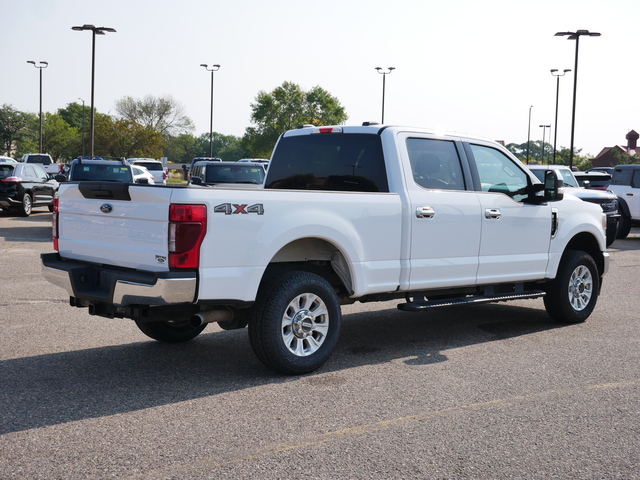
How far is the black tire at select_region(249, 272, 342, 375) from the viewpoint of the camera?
18.9 ft

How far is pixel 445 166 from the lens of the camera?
7.17 m

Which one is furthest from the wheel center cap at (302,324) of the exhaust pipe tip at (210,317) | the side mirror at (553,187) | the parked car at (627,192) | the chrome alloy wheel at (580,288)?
the parked car at (627,192)

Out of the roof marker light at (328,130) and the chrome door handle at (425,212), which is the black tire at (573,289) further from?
the roof marker light at (328,130)

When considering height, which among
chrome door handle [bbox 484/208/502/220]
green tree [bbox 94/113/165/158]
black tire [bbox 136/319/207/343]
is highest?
green tree [bbox 94/113/165/158]

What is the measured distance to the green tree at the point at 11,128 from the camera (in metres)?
96.9

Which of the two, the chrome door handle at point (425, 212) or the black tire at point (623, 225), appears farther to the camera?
the black tire at point (623, 225)

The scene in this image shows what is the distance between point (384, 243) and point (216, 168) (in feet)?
40.5

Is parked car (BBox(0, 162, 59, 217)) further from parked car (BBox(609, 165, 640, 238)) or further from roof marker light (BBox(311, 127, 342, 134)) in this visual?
roof marker light (BBox(311, 127, 342, 134))

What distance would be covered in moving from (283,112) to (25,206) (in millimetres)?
79556

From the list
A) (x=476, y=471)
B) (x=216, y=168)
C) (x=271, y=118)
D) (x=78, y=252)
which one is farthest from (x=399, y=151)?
(x=271, y=118)

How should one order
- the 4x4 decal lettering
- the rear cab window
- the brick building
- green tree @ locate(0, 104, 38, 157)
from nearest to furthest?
the 4x4 decal lettering < the rear cab window < the brick building < green tree @ locate(0, 104, 38, 157)

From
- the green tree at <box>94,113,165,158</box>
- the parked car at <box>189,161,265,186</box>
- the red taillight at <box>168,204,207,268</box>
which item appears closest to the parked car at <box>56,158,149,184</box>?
the parked car at <box>189,161,265,186</box>

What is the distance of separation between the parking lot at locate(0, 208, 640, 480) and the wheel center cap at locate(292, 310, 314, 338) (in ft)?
1.16

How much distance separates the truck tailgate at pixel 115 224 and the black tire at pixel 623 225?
17299 millimetres
